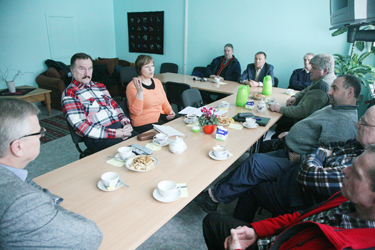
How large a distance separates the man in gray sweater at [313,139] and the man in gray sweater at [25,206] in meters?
1.06

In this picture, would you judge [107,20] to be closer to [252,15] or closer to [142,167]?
[252,15]

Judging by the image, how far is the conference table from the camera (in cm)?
96

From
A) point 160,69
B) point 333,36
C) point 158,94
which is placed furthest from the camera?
point 160,69

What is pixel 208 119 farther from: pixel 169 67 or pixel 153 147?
pixel 169 67

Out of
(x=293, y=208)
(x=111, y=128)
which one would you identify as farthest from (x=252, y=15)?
(x=293, y=208)

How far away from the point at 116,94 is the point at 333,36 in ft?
14.5

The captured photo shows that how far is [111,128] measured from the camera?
219 centimetres

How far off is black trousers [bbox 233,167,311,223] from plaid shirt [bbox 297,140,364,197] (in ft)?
0.33

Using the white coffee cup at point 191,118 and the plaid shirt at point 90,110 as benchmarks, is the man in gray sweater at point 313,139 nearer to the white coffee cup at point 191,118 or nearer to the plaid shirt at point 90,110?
the white coffee cup at point 191,118

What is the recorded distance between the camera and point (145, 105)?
2.49 meters

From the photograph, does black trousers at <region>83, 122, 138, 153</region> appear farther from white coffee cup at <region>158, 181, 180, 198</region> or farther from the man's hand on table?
the man's hand on table

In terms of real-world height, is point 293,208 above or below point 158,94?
below

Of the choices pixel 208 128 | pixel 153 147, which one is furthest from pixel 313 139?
pixel 153 147

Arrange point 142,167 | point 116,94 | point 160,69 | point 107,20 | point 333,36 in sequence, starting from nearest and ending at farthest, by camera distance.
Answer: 1. point 142,167
2. point 333,36
3. point 116,94
4. point 160,69
5. point 107,20
